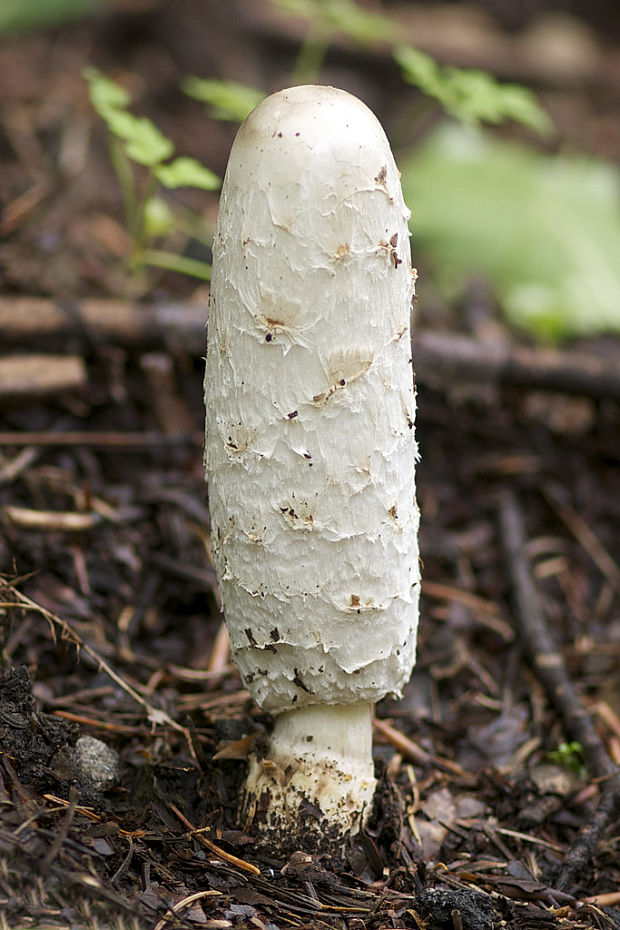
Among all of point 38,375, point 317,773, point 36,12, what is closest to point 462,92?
point 38,375

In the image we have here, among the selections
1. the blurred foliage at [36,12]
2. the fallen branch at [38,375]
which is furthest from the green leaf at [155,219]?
the blurred foliage at [36,12]

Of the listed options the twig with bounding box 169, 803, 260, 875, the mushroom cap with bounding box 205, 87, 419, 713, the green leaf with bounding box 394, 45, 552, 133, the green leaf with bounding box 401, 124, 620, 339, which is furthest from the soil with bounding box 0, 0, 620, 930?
the green leaf with bounding box 394, 45, 552, 133

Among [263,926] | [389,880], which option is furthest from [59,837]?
[389,880]

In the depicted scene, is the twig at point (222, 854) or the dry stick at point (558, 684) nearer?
the twig at point (222, 854)

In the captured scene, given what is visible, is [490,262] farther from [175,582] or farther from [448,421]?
[175,582]

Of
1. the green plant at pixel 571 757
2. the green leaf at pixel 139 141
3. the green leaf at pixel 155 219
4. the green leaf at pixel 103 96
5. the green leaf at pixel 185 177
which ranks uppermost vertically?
the green leaf at pixel 103 96

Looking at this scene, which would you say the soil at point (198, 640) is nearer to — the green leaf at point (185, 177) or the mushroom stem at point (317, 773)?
the mushroom stem at point (317, 773)
